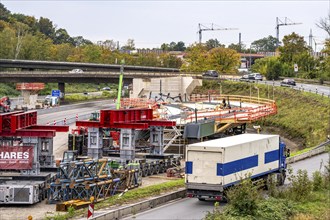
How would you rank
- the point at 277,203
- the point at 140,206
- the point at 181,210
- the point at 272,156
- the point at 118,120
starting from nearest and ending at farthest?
the point at 277,203 → the point at 140,206 → the point at 181,210 → the point at 272,156 → the point at 118,120

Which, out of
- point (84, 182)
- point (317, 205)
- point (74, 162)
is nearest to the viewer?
point (317, 205)

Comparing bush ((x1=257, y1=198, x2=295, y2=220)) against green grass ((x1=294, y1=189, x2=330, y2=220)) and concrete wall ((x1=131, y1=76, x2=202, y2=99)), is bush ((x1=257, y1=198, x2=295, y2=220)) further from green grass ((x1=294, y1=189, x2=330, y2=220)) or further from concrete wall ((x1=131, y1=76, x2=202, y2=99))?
concrete wall ((x1=131, y1=76, x2=202, y2=99))

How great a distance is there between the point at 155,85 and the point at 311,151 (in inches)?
1853

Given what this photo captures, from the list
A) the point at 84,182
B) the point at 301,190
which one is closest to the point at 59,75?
the point at 84,182

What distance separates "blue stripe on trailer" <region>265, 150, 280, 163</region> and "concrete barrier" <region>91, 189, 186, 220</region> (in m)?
4.87

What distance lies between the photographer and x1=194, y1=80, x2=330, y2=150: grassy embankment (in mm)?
66562

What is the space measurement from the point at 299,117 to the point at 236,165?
42.8 meters

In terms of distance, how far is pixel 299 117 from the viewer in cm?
7469

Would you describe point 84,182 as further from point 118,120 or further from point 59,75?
point 59,75

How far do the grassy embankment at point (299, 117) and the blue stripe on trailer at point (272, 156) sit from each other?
2535cm

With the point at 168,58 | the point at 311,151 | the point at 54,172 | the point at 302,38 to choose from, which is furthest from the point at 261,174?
the point at 168,58

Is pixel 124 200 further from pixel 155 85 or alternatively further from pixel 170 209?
pixel 155 85

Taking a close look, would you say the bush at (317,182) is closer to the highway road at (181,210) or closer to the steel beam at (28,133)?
the highway road at (181,210)

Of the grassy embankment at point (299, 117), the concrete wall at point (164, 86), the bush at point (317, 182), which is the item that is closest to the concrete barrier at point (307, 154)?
the grassy embankment at point (299, 117)
